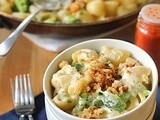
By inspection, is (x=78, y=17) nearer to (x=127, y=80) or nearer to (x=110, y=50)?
(x=110, y=50)

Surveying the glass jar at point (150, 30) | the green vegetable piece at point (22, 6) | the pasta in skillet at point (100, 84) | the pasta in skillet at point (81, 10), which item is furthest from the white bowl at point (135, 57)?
the green vegetable piece at point (22, 6)

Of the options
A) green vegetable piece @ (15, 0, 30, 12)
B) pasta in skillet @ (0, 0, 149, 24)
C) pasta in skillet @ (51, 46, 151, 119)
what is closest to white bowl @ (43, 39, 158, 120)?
pasta in skillet @ (51, 46, 151, 119)

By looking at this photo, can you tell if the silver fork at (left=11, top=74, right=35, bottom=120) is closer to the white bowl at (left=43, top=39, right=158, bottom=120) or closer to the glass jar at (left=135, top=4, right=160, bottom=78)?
the white bowl at (left=43, top=39, right=158, bottom=120)

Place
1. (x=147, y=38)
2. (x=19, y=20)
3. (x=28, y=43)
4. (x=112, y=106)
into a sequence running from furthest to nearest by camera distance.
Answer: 1. (x=28, y=43)
2. (x=19, y=20)
3. (x=147, y=38)
4. (x=112, y=106)

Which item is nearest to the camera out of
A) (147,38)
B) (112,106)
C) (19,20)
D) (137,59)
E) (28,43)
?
(112,106)

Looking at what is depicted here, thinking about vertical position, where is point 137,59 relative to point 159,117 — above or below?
above

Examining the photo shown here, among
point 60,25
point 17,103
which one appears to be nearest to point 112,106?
point 17,103

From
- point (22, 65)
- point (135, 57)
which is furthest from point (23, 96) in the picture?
point (135, 57)
